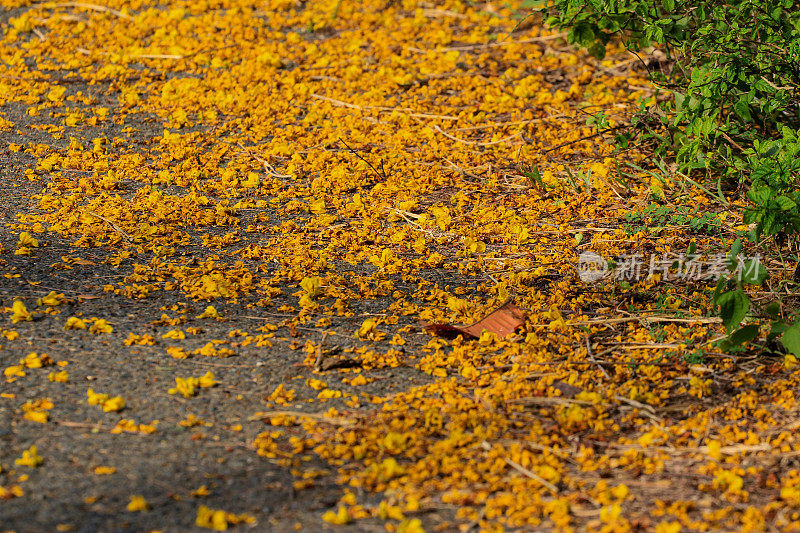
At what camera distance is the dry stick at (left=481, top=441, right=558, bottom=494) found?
90.6 inches

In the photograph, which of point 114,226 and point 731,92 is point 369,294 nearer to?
point 114,226

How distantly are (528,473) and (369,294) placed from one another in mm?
1267

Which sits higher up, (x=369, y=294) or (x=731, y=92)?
(x=731, y=92)

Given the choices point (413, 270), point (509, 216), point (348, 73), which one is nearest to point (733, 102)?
point (509, 216)

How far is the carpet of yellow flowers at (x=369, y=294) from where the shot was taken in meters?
2.33

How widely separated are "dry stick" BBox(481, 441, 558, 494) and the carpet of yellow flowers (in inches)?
0.6

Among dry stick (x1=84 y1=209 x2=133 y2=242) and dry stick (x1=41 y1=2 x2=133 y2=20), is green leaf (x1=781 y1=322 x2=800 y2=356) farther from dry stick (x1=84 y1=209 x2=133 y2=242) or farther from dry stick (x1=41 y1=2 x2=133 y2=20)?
dry stick (x1=41 y1=2 x2=133 y2=20)

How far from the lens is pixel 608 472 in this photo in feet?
7.82

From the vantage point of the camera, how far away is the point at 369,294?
3445 mm

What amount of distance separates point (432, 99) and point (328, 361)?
297 cm

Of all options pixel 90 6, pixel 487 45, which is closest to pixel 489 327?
pixel 487 45

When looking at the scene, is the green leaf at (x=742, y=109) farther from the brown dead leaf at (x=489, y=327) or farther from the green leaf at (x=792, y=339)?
the brown dead leaf at (x=489, y=327)

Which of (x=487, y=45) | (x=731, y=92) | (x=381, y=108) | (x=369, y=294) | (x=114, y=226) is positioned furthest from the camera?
(x=487, y=45)

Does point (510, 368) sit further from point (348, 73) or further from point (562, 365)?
point (348, 73)
